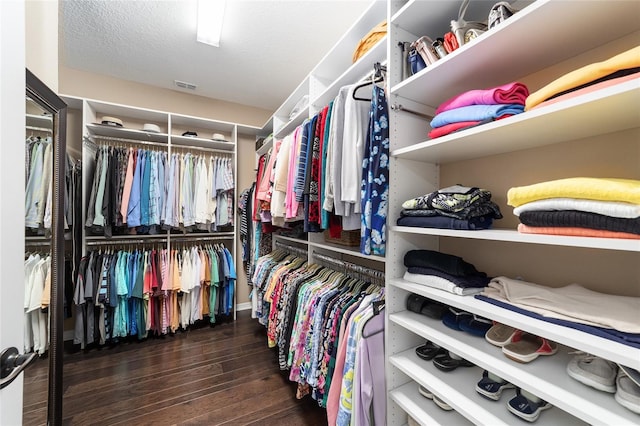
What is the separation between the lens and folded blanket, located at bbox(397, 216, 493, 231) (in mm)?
901

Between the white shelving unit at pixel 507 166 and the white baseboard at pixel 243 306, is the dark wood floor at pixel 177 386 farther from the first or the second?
the white shelving unit at pixel 507 166

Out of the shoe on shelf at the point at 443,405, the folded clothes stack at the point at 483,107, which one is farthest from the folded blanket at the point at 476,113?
the shoe on shelf at the point at 443,405

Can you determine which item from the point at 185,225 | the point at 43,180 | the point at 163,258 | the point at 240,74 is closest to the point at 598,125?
the point at 43,180

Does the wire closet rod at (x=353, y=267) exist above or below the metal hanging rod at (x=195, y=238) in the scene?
below

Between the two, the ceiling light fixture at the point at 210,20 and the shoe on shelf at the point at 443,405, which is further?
the ceiling light fixture at the point at 210,20

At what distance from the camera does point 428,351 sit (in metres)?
1.14

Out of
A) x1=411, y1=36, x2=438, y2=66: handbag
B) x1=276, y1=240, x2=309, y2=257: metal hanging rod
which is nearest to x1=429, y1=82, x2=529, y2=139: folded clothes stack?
x1=411, y1=36, x2=438, y2=66: handbag

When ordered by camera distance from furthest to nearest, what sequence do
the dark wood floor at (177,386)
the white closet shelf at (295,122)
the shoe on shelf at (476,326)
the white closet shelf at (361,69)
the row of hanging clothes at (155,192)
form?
the row of hanging clothes at (155,192)
the white closet shelf at (295,122)
the dark wood floor at (177,386)
the white closet shelf at (361,69)
the shoe on shelf at (476,326)

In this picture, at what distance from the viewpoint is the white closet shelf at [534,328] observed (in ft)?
1.80

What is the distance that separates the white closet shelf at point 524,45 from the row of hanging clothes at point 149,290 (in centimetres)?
267

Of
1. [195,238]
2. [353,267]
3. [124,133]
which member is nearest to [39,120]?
[353,267]

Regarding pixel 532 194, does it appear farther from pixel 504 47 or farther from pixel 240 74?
pixel 240 74

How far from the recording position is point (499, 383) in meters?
0.89

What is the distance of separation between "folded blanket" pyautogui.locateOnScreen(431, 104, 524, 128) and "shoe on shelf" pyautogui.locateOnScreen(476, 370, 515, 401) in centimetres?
94
